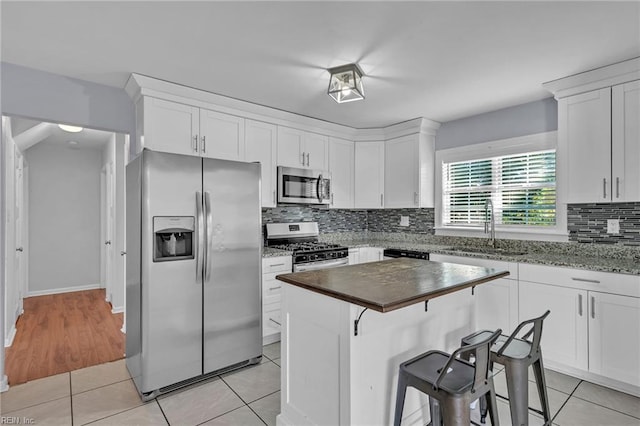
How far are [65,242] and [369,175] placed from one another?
17.5 ft

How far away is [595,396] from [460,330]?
1114mm

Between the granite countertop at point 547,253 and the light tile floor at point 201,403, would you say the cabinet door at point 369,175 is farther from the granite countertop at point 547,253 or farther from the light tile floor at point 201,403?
the light tile floor at point 201,403

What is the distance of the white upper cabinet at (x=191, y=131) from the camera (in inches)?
116

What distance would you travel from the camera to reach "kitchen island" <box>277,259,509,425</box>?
167 centimetres

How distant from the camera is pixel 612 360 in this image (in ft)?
8.12

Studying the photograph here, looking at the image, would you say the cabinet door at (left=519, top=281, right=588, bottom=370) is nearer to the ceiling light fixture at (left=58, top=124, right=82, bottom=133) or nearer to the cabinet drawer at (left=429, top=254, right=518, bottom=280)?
the cabinet drawer at (left=429, top=254, right=518, bottom=280)

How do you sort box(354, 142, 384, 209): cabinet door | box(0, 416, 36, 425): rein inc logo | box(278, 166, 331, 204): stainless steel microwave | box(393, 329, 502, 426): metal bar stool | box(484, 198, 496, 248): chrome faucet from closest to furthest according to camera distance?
box(393, 329, 502, 426): metal bar stool
box(0, 416, 36, 425): rein inc logo
box(484, 198, 496, 248): chrome faucet
box(278, 166, 331, 204): stainless steel microwave
box(354, 142, 384, 209): cabinet door

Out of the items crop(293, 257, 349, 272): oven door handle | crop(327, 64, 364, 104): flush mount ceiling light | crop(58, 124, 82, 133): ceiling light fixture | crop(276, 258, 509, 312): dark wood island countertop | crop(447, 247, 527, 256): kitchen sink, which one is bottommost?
crop(293, 257, 349, 272): oven door handle

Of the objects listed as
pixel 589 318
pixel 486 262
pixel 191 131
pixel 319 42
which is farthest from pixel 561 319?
pixel 191 131

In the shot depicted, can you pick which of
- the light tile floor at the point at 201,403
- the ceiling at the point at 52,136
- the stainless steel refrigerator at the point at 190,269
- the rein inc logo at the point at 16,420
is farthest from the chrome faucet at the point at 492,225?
the ceiling at the point at 52,136

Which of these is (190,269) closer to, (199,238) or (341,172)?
(199,238)

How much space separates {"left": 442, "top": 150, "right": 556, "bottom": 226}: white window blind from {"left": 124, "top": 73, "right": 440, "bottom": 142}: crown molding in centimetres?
72

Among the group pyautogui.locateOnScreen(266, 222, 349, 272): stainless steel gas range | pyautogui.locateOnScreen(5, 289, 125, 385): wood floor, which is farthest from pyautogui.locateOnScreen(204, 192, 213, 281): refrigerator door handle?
pyautogui.locateOnScreen(5, 289, 125, 385): wood floor

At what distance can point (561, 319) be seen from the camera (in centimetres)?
271
